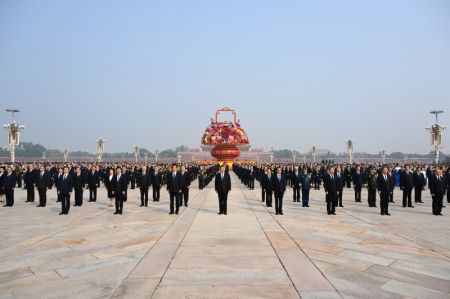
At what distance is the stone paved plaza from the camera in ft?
18.1

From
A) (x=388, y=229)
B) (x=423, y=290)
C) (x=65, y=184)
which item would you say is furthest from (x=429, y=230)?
(x=65, y=184)

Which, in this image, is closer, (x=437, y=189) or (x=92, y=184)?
(x=437, y=189)

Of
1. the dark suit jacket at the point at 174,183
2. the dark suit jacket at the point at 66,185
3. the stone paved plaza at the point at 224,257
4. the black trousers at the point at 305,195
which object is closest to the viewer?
the stone paved plaza at the point at 224,257

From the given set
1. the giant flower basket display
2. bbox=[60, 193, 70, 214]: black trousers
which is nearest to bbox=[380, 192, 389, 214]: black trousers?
bbox=[60, 193, 70, 214]: black trousers

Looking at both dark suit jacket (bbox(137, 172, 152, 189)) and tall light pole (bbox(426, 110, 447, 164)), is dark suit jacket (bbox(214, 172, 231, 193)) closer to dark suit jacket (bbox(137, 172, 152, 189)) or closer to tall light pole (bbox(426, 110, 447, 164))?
dark suit jacket (bbox(137, 172, 152, 189))

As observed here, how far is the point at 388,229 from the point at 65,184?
39.5ft

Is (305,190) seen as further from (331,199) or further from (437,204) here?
(437,204)

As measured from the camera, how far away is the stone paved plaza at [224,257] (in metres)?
5.53

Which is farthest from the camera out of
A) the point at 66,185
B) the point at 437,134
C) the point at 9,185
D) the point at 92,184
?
the point at 437,134

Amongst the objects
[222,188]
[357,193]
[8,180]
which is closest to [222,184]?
[222,188]

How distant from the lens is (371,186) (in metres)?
17.1

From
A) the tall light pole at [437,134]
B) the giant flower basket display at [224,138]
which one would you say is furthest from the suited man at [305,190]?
the giant flower basket display at [224,138]

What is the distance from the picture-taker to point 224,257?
7.37m

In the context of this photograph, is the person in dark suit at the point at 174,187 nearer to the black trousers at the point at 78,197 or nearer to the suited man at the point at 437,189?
the black trousers at the point at 78,197
